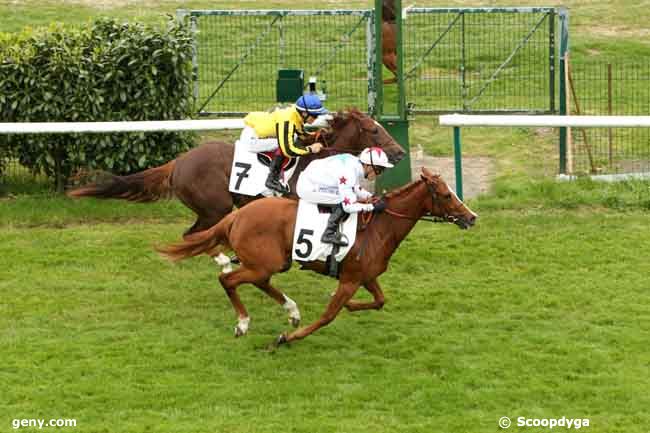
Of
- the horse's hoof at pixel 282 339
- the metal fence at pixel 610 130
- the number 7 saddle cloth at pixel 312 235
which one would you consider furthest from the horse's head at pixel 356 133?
the metal fence at pixel 610 130

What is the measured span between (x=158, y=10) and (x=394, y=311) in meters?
12.5

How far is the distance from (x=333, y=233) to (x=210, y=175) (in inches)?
80.1

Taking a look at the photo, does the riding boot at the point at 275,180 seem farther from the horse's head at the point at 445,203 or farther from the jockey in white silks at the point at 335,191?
the horse's head at the point at 445,203

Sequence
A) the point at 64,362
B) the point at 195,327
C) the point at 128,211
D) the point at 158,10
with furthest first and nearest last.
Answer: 1. the point at 158,10
2. the point at 128,211
3. the point at 195,327
4. the point at 64,362

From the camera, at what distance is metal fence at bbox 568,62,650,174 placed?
13672 mm

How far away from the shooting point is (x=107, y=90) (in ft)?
41.8

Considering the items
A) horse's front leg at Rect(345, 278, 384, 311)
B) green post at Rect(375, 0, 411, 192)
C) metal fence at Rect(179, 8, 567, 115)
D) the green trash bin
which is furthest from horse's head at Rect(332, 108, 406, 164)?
metal fence at Rect(179, 8, 567, 115)

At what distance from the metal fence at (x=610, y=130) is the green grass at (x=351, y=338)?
177cm

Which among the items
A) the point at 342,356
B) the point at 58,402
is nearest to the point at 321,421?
the point at 342,356

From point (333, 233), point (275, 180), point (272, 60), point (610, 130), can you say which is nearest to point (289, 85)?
point (275, 180)

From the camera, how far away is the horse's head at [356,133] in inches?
403

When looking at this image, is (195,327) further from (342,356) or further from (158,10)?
(158,10)

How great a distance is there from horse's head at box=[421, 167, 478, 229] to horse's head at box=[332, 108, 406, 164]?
1297mm

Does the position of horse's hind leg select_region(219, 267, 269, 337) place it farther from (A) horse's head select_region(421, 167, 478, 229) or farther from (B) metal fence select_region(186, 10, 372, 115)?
(B) metal fence select_region(186, 10, 372, 115)
